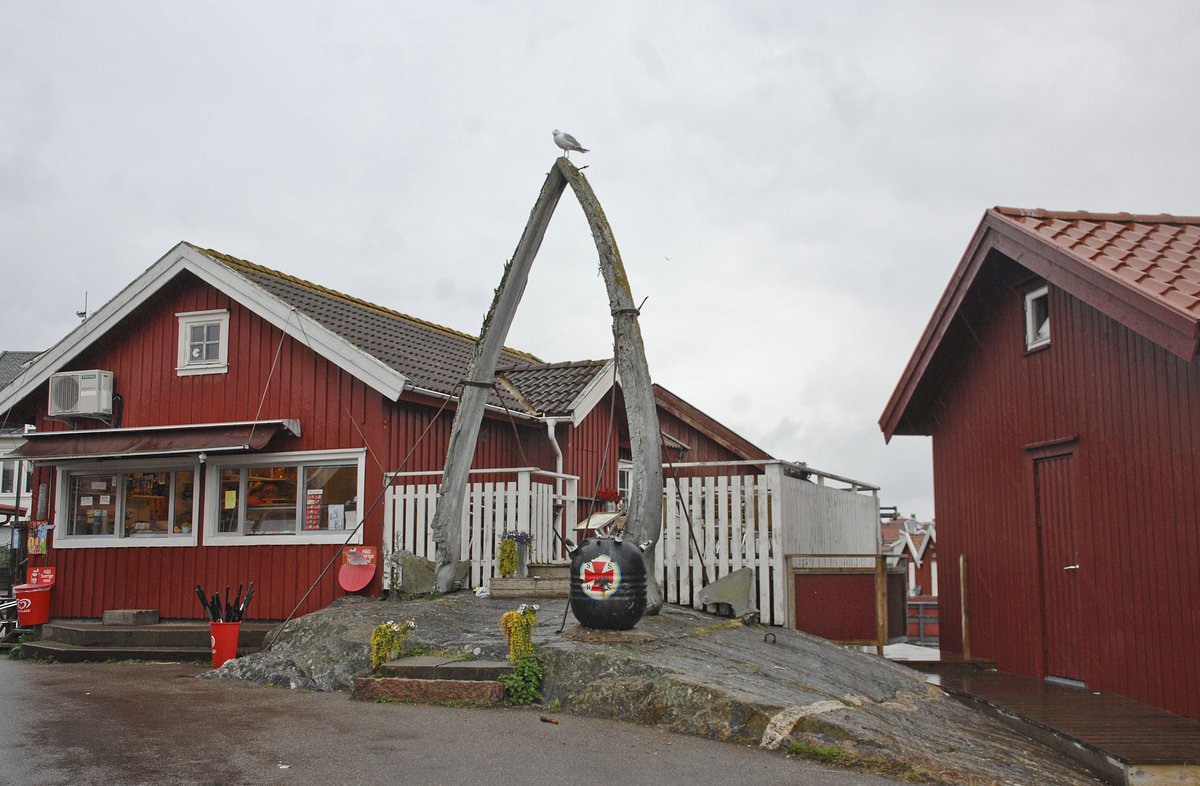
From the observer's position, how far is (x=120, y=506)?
593 inches

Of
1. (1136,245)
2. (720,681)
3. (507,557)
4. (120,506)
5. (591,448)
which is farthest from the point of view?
(591,448)

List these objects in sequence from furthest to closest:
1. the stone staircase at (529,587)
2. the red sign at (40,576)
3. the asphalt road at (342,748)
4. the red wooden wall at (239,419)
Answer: the red sign at (40,576), the red wooden wall at (239,419), the stone staircase at (529,587), the asphalt road at (342,748)

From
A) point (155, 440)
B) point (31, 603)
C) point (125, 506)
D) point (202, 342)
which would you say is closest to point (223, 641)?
point (155, 440)

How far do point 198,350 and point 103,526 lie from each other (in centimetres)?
297

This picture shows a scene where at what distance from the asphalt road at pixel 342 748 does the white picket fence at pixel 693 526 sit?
4.47 meters

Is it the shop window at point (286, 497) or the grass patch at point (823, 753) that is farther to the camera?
the shop window at point (286, 497)

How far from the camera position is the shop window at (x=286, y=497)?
45.6 feet

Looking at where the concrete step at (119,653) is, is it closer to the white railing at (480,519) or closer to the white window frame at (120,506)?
the white window frame at (120,506)

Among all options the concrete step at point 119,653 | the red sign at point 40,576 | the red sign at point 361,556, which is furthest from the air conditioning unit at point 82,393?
the red sign at point 361,556

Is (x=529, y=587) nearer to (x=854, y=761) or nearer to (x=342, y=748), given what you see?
(x=342, y=748)

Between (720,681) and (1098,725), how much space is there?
135 inches

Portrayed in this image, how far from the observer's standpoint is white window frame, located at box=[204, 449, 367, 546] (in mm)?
13719

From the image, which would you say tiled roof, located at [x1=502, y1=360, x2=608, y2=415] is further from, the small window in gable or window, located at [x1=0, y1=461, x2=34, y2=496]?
window, located at [x1=0, y1=461, x2=34, y2=496]

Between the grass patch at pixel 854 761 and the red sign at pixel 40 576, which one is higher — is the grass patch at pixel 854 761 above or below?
below
